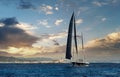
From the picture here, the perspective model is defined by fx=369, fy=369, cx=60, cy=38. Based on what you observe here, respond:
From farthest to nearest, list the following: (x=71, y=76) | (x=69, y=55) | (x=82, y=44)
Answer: (x=82, y=44)
(x=69, y=55)
(x=71, y=76)

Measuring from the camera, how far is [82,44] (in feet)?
600

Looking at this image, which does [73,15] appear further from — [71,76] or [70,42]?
[71,76]

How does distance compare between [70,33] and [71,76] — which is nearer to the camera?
[71,76]

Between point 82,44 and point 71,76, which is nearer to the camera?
point 71,76

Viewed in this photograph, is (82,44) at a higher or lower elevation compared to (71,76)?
higher

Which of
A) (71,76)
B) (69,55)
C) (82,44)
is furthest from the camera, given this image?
(82,44)

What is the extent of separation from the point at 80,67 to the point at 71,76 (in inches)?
2359

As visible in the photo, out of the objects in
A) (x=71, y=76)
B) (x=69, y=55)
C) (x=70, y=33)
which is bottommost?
(x=71, y=76)

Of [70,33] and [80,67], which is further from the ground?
[70,33]

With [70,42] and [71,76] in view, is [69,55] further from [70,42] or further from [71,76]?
[71,76]

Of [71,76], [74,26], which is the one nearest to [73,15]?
[74,26]

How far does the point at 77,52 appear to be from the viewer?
17575 centimetres

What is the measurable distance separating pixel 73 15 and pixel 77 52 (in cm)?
1782

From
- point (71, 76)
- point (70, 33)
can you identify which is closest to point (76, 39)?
point (70, 33)
